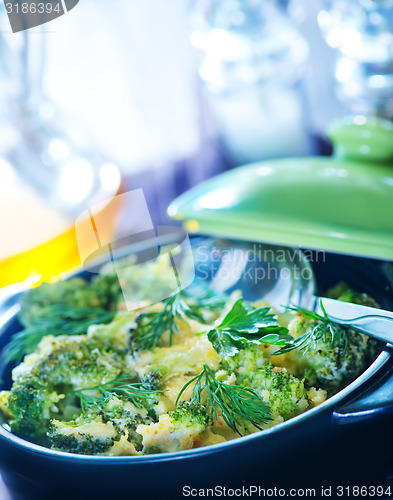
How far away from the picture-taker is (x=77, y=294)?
903 mm

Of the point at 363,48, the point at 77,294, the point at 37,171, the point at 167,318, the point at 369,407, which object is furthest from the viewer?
the point at 363,48

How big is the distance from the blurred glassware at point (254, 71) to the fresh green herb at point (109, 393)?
1.05 meters

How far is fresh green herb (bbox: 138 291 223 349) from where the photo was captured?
2.43 feet

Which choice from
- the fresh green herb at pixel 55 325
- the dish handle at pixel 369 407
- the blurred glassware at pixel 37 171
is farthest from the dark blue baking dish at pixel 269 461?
the blurred glassware at pixel 37 171

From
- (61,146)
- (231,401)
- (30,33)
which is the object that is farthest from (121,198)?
(231,401)

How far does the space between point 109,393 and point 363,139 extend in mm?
579

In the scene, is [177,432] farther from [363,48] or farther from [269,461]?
[363,48]

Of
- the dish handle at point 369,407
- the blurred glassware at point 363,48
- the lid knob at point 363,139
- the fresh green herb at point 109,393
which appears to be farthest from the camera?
the blurred glassware at point 363,48

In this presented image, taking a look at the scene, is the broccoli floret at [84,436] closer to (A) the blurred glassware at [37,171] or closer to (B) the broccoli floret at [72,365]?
(B) the broccoli floret at [72,365]

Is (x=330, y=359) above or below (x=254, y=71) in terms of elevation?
below

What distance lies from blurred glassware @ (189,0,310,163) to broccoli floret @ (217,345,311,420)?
1.04m

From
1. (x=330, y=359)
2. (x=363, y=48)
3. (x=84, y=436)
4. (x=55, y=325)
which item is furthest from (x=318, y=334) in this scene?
(x=363, y=48)

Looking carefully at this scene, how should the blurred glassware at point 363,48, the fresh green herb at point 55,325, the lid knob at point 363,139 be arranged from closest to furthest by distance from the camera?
the fresh green herb at point 55,325
the lid knob at point 363,139
the blurred glassware at point 363,48

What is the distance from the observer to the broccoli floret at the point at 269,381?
0.60m
